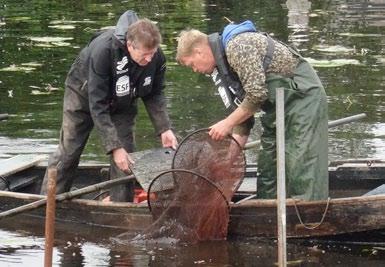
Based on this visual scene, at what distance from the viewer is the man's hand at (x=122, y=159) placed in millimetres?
9094

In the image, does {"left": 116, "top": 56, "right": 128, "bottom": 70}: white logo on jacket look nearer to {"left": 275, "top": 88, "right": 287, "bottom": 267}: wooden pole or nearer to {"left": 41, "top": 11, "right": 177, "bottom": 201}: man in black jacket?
{"left": 41, "top": 11, "right": 177, "bottom": 201}: man in black jacket

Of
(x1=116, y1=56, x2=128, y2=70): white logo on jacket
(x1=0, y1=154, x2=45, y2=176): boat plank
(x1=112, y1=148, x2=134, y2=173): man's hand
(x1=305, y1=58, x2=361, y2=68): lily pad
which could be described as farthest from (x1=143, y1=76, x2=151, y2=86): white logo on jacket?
(x1=305, y1=58, x2=361, y2=68): lily pad

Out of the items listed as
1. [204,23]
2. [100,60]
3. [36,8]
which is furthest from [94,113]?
[36,8]

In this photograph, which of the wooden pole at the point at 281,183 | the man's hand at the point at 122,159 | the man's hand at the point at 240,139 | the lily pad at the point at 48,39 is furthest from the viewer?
the lily pad at the point at 48,39

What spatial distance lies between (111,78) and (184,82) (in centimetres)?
701

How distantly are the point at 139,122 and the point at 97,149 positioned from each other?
1.32 m

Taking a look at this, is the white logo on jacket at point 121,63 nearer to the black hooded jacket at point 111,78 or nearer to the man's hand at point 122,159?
the black hooded jacket at point 111,78

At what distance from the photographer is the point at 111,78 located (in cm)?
901

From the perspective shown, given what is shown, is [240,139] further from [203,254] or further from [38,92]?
[38,92]

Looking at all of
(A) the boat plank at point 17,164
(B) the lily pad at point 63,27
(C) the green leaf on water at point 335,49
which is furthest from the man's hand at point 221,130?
(B) the lily pad at point 63,27

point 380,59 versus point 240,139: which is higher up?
point 240,139

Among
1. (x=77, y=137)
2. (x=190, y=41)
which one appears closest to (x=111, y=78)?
(x=77, y=137)

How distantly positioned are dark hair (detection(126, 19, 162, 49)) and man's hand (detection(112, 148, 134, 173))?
993mm

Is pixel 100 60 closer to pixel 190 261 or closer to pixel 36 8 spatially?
pixel 190 261
